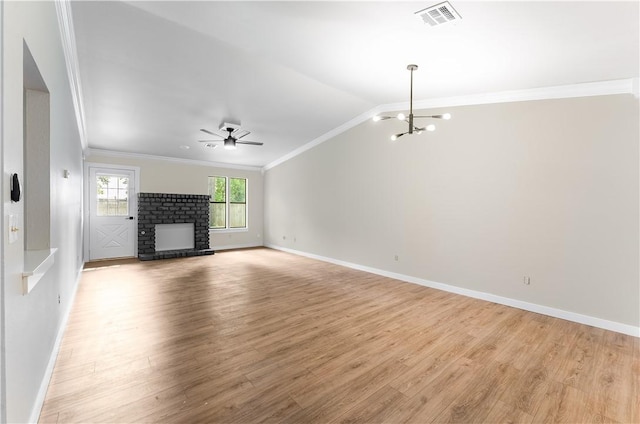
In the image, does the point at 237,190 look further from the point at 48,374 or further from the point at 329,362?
the point at 329,362

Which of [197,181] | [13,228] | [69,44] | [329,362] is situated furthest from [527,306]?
[197,181]

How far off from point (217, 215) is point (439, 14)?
7570 millimetres

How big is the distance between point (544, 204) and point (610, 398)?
7.56 ft

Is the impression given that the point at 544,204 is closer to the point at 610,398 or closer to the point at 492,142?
the point at 492,142

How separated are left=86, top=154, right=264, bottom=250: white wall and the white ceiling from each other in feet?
7.24

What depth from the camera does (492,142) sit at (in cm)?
408

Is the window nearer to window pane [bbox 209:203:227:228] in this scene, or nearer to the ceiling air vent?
window pane [bbox 209:203:227:228]

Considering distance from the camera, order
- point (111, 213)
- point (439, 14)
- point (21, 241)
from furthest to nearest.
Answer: point (111, 213) → point (439, 14) → point (21, 241)

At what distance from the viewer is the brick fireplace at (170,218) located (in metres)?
6.94

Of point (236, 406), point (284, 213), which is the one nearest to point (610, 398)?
point (236, 406)

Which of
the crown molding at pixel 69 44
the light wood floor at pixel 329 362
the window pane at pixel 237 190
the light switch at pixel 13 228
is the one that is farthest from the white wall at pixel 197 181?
the light switch at pixel 13 228

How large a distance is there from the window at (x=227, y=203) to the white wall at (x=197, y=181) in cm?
17

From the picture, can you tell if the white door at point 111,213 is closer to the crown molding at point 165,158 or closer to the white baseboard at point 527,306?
the crown molding at point 165,158

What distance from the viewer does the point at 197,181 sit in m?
8.07
